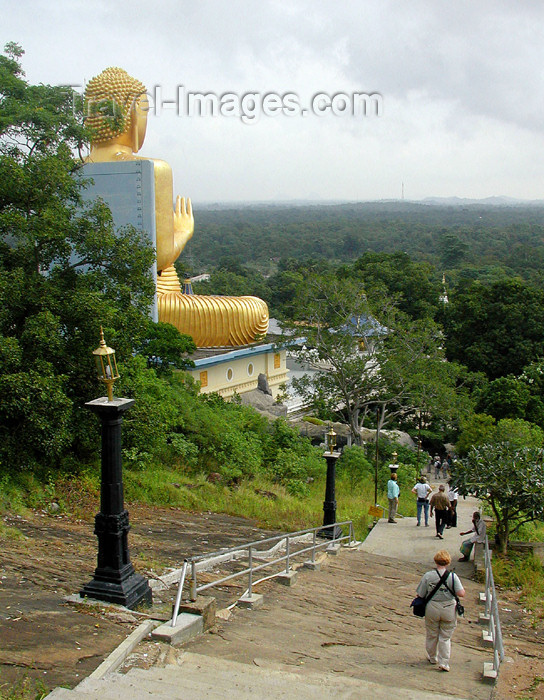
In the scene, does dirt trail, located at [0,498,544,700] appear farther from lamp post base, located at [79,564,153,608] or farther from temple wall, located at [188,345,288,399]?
temple wall, located at [188,345,288,399]

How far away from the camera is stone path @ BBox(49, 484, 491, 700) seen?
520 cm

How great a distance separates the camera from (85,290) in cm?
1213

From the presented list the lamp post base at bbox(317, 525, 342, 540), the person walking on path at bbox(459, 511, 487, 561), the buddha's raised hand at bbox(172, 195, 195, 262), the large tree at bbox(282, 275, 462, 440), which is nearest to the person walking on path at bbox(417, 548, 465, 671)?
the person walking on path at bbox(459, 511, 487, 561)

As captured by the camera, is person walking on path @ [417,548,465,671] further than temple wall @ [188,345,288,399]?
No

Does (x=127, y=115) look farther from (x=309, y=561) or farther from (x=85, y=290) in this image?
(x=309, y=561)

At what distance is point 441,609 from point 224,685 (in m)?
1.95

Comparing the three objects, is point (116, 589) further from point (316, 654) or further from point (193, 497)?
point (193, 497)

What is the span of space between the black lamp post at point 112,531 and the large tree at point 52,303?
13.7 feet

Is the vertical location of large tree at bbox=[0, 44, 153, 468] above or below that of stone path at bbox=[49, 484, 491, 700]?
above

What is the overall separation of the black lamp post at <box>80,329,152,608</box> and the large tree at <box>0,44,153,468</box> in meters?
4.18

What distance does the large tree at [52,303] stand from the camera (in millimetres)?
11166

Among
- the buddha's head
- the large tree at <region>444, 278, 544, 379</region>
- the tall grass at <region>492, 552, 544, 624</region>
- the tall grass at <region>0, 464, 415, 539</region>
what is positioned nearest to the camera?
the tall grass at <region>492, 552, 544, 624</region>

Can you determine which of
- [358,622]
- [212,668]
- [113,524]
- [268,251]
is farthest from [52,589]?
[268,251]

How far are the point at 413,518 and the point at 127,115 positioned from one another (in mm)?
14899
